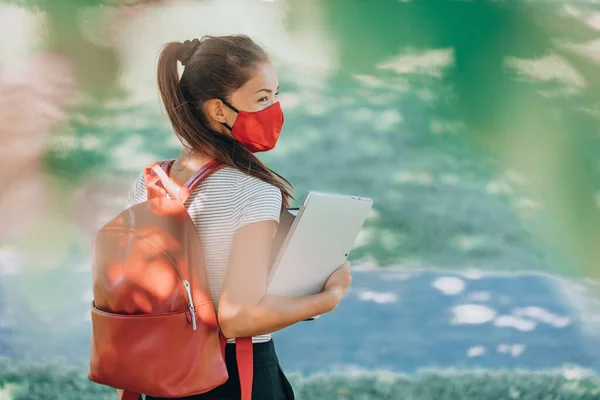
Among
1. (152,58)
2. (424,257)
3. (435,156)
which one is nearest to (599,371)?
(424,257)

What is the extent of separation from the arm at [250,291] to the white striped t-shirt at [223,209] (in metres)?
0.03

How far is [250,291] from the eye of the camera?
1509 millimetres

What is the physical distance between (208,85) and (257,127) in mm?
138

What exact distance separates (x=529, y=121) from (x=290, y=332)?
1.48 metres

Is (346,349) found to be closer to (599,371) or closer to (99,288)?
(599,371)

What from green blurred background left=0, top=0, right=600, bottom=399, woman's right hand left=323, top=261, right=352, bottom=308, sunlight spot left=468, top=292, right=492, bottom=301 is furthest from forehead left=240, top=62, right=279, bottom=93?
sunlight spot left=468, top=292, right=492, bottom=301

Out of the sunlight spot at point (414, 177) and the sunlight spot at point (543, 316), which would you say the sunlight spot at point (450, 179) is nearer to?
the sunlight spot at point (414, 177)

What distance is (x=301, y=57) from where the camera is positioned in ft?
12.3

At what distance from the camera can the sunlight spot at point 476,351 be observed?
3.80 m

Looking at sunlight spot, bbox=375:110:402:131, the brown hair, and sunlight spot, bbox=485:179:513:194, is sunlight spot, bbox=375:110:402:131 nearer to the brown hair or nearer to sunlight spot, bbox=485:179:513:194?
sunlight spot, bbox=485:179:513:194

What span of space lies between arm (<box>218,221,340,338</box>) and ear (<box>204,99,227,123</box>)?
0.30 meters

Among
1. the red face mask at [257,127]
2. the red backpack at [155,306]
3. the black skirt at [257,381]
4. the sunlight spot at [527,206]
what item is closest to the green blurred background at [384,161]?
the sunlight spot at [527,206]

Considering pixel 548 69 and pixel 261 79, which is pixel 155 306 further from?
pixel 548 69

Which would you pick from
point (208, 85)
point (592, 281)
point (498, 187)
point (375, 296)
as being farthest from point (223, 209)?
point (592, 281)
